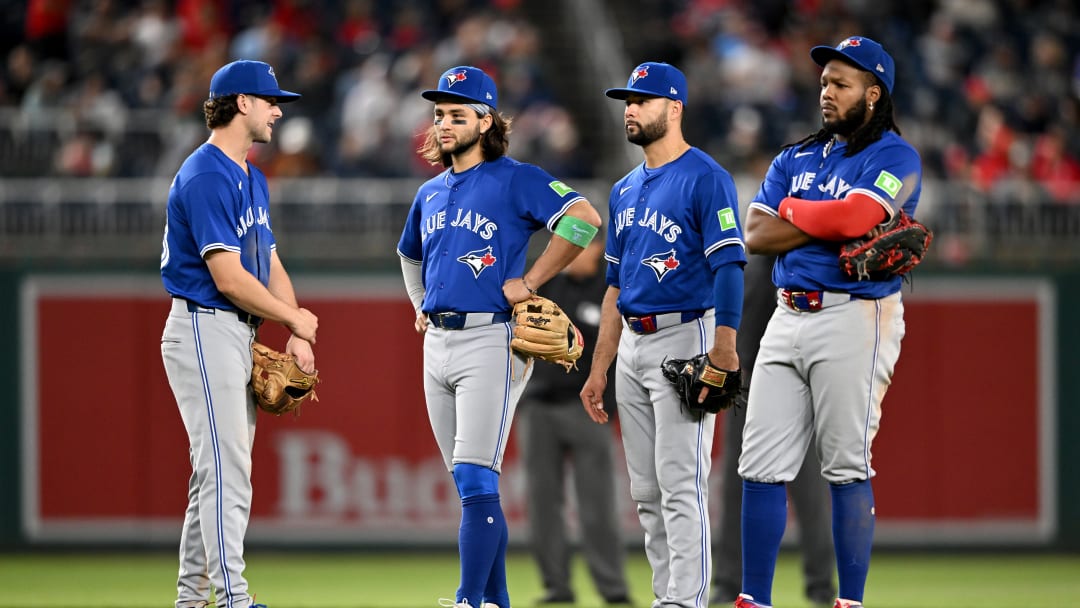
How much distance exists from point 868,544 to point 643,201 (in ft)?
5.70

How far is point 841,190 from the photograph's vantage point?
5.90 metres

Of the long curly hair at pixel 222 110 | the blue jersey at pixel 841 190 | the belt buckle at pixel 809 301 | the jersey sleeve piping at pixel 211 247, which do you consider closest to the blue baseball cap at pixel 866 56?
the blue jersey at pixel 841 190

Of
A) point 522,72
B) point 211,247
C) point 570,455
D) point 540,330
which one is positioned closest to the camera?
point 211,247

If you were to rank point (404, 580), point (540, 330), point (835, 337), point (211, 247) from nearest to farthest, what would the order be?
point (211, 247) < point (835, 337) < point (540, 330) < point (404, 580)

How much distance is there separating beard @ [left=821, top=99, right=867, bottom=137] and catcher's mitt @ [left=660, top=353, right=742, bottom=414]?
112 cm

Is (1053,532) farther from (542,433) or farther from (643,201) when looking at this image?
(643,201)

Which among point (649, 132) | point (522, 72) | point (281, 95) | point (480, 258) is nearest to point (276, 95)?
point (281, 95)

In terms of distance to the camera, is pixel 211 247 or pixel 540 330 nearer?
pixel 211 247

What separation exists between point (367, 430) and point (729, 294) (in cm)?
627

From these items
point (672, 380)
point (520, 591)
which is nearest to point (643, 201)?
point (672, 380)

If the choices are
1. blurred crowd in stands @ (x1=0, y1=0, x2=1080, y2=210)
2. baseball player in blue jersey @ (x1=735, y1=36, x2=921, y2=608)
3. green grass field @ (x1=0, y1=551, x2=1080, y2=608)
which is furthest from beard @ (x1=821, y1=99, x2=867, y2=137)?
blurred crowd in stands @ (x1=0, y1=0, x2=1080, y2=210)

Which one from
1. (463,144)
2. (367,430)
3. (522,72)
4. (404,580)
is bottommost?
(404,580)

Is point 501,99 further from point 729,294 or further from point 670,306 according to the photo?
point 729,294

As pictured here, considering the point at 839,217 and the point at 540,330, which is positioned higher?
the point at 839,217
